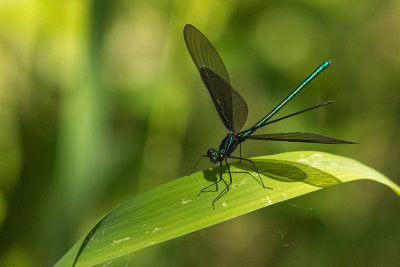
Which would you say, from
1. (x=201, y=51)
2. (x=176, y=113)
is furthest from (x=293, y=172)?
(x=176, y=113)

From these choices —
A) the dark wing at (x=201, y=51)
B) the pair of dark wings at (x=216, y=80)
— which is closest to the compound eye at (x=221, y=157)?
the pair of dark wings at (x=216, y=80)

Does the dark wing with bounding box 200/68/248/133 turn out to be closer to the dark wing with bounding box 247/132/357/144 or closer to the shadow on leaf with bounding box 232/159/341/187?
the dark wing with bounding box 247/132/357/144

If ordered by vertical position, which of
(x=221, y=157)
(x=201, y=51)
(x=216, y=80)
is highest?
(x=201, y=51)

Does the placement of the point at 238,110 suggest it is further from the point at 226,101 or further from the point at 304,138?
the point at 304,138

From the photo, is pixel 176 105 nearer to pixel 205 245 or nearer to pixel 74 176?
pixel 74 176

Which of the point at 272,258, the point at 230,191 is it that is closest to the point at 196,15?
the point at 230,191

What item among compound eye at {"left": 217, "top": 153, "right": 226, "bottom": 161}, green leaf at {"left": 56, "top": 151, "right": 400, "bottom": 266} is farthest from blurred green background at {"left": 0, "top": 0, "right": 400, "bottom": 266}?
green leaf at {"left": 56, "top": 151, "right": 400, "bottom": 266}
